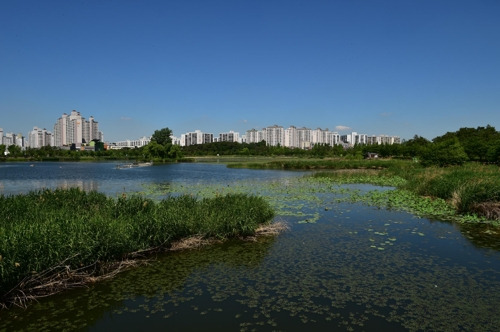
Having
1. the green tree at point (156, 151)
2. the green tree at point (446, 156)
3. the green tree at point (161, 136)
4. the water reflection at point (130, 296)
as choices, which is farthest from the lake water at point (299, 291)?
the green tree at point (161, 136)

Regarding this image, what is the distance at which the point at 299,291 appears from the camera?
761 centimetres

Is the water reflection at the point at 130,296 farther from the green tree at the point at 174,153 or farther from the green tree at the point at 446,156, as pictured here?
the green tree at the point at 174,153

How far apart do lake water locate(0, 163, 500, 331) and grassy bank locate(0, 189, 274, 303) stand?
0.61 meters

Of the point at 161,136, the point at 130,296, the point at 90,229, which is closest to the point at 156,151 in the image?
the point at 161,136

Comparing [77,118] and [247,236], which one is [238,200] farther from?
[77,118]

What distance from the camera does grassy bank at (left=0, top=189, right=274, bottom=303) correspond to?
7023 millimetres

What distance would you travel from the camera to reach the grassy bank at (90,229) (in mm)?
7023

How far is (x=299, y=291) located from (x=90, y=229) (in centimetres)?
534

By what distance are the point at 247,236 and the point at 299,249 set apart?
199 cm

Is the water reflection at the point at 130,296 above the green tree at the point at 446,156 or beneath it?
beneath

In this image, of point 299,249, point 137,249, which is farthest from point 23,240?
point 299,249

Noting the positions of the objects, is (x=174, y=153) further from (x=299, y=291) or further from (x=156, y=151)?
(x=299, y=291)

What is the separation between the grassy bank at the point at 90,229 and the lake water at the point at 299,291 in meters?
0.61

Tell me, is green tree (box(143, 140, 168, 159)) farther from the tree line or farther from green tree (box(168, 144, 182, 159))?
green tree (box(168, 144, 182, 159))
